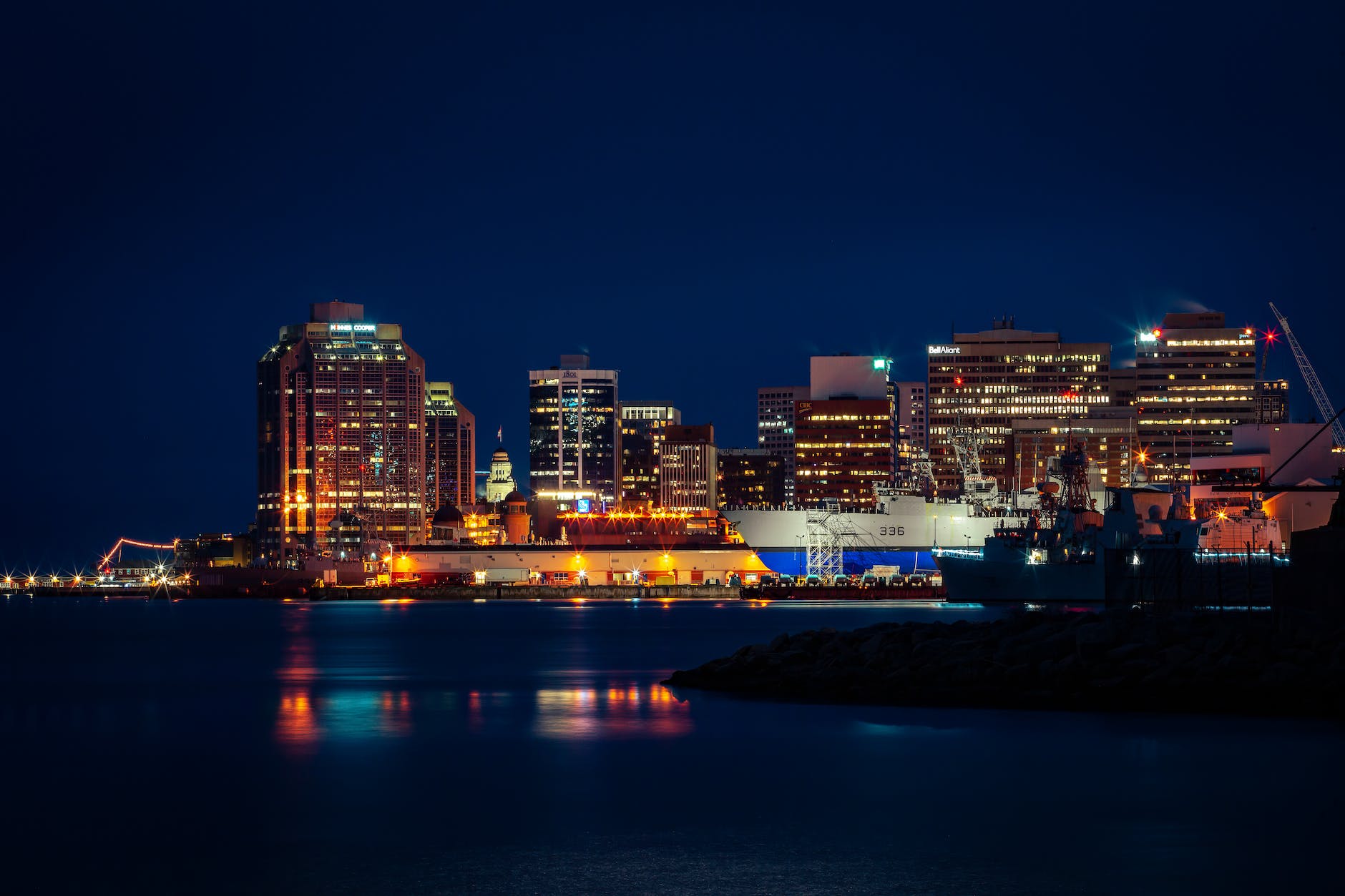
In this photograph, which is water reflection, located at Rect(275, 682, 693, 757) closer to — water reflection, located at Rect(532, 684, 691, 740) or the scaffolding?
water reflection, located at Rect(532, 684, 691, 740)

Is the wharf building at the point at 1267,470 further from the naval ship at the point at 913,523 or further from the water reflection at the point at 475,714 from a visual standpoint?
the water reflection at the point at 475,714

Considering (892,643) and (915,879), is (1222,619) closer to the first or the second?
(892,643)

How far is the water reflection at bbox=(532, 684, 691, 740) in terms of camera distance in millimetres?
37125

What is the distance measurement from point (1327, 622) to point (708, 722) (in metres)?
17.2

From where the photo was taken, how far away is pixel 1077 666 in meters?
40.0

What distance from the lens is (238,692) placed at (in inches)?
1981

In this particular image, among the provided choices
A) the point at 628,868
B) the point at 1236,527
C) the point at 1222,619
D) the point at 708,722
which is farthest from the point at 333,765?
the point at 1236,527

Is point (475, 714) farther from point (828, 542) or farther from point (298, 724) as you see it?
point (828, 542)

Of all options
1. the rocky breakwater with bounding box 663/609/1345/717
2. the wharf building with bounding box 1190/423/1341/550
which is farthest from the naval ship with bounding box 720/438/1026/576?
the rocky breakwater with bounding box 663/609/1345/717

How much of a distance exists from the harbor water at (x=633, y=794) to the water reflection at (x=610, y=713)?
7.4 inches

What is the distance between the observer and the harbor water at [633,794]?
21031mm

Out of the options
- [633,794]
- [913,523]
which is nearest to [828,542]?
[913,523]

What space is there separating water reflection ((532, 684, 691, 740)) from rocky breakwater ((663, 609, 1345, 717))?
7.72 ft


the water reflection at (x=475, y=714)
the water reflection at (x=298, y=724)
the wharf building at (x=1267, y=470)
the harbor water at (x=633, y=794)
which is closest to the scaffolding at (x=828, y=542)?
the wharf building at (x=1267, y=470)
